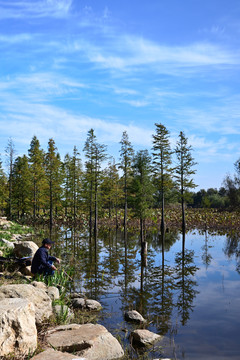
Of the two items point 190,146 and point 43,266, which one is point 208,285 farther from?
point 190,146

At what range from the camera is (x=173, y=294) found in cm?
1338

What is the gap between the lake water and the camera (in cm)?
898

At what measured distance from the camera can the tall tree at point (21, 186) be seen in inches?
1768

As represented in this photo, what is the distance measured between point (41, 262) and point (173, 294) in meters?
5.93

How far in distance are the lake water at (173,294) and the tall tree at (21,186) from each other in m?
22.2

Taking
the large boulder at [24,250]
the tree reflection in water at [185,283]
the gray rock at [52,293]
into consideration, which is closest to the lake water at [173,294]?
the tree reflection in water at [185,283]

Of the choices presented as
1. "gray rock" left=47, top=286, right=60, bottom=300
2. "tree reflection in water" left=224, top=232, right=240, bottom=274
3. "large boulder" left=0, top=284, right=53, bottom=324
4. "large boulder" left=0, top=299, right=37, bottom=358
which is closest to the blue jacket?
"gray rock" left=47, top=286, right=60, bottom=300

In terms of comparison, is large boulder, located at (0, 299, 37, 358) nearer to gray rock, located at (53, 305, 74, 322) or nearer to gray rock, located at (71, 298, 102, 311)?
gray rock, located at (53, 305, 74, 322)

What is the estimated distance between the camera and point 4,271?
12.8 metres

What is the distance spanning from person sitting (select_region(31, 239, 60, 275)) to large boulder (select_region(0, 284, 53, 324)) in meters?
2.76

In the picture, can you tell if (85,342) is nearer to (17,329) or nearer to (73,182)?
(17,329)

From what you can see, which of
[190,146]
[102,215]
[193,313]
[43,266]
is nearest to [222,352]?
[193,313]

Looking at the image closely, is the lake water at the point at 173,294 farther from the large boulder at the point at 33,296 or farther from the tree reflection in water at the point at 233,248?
the large boulder at the point at 33,296

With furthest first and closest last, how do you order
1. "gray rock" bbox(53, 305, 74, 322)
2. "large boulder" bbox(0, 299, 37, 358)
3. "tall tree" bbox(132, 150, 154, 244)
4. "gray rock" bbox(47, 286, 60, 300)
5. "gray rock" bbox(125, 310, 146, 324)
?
1. "tall tree" bbox(132, 150, 154, 244)
2. "gray rock" bbox(125, 310, 146, 324)
3. "gray rock" bbox(47, 286, 60, 300)
4. "gray rock" bbox(53, 305, 74, 322)
5. "large boulder" bbox(0, 299, 37, 358)
